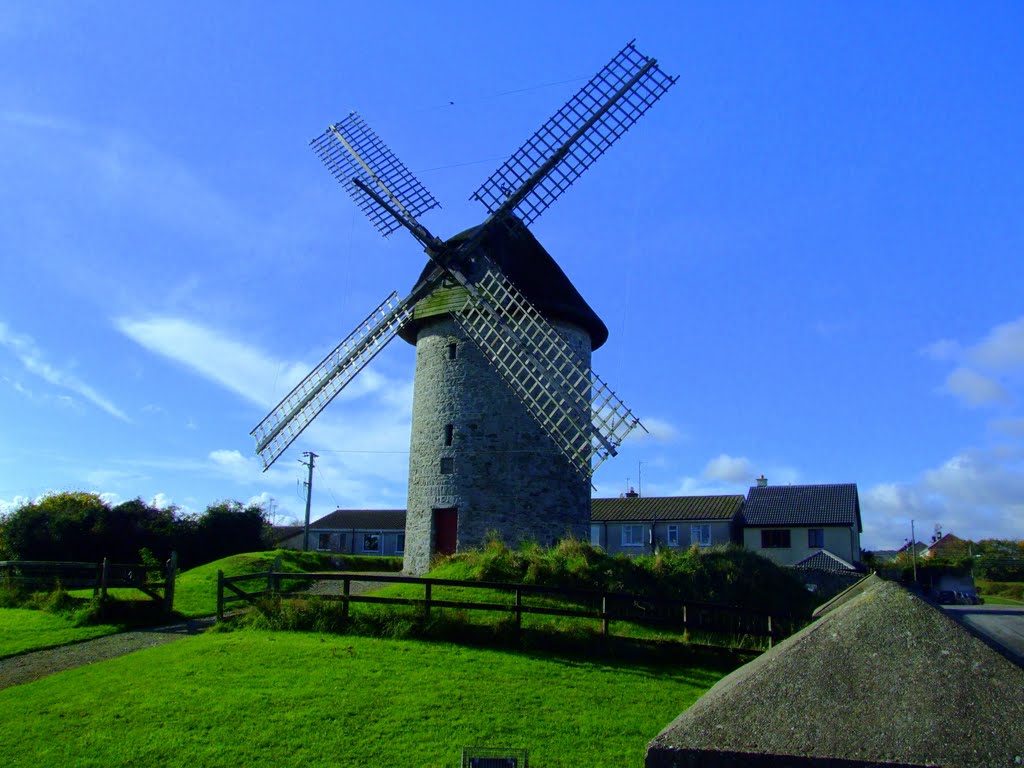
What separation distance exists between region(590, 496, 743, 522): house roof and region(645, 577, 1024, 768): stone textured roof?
41421 mm

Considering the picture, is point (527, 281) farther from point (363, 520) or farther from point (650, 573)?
point (363, 520)

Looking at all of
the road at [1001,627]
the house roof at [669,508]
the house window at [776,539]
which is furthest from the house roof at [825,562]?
the road at [1001,627]

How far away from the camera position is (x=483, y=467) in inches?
884

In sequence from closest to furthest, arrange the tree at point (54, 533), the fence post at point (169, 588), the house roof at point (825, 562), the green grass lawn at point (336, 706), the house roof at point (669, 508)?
the green grass lawn at point (336, 706) < the fence post at point (169, 588) < the tree at point (54, 533) < the house roof at point (825, 562) < the house roof at point (669, 508)

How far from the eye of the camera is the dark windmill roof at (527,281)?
915 inches

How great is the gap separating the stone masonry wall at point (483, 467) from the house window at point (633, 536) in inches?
858

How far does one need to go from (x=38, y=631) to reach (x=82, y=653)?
271cm

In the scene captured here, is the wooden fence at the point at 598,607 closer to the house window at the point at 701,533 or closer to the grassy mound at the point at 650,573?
the grassy mound at the point at 650,573

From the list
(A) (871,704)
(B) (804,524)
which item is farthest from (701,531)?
(A) (871,704)

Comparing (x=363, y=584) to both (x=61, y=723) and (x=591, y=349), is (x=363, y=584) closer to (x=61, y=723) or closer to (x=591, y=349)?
(x=591, y=349)

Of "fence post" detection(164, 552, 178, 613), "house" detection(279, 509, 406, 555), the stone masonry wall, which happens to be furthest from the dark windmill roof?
"house" detection(279, 509, 406, 555)

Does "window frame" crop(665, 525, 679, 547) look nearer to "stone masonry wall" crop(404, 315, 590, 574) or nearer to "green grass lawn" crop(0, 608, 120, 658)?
"stone masonry wall" crop(404, 315, 590, 574)

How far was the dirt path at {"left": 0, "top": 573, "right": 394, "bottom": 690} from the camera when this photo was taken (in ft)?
40.5

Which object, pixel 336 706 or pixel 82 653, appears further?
pixel 82 653
